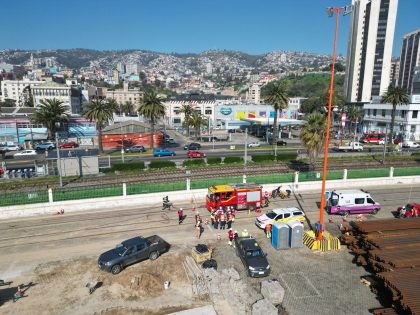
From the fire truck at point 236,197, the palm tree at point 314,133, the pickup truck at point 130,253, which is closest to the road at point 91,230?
the fire truck at point 236,197

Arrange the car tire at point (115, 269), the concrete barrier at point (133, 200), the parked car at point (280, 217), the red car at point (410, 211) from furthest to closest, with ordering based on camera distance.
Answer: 1. the concrete barrier at point (133, 200)
2. the red car at point (410, 211)
3. the parked car at point (280, 217)
4. the car tire at point (115, 269)

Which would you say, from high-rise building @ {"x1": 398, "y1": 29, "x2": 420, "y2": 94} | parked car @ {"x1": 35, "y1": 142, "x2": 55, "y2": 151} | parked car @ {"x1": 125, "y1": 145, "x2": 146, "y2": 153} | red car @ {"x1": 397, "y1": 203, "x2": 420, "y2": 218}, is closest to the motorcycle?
red car @ {"x1": 397, "y1": 203, "x2": 420, "y2": 218}

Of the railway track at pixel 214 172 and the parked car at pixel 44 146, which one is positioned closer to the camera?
the railway track at pixel 214 172

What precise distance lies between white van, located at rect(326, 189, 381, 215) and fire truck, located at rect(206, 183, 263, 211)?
653 cm

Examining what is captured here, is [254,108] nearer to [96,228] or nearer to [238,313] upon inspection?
[96,228]

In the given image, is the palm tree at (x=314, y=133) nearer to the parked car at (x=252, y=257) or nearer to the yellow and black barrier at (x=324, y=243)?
the yellow and black barrier at (x=324, y=243)

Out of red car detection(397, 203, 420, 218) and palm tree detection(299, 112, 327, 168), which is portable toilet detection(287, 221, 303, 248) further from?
palm tree detection(299, 112, 327, 168)

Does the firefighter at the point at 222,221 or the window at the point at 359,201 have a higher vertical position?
the window at the point at 359,201

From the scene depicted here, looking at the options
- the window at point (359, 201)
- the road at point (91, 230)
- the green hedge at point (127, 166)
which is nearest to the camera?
the road at point (91, 230)

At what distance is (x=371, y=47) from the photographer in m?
126

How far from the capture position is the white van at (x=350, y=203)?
27359mm

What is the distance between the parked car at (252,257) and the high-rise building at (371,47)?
129433 millimetres

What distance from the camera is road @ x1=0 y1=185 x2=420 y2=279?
20.5 m

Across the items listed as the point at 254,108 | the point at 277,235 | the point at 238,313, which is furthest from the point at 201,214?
the point at 254,108
